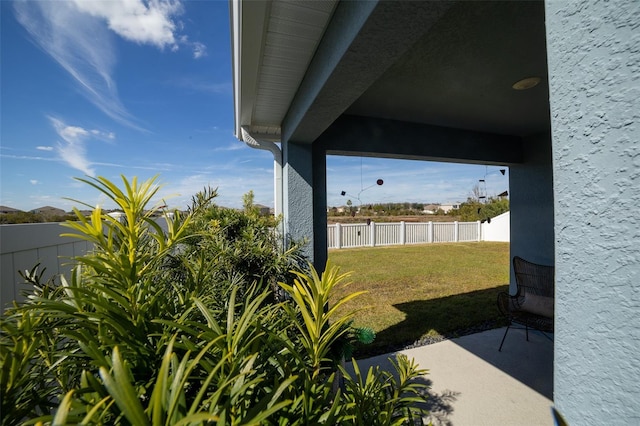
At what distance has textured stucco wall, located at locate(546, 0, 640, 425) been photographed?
511 millimetres

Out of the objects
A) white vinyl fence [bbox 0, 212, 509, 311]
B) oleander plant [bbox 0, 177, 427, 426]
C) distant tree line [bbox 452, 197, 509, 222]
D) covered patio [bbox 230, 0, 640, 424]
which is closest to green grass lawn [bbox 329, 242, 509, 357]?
white vinyl fence [bbox 0, 212, 509, 311]

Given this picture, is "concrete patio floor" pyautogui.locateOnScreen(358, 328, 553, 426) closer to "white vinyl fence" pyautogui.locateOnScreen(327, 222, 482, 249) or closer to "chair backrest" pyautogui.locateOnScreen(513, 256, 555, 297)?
"chair backrest" pyautogui.locateOnScreen(513, 256, 555, 297)

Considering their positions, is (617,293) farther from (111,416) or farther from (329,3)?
(329,3)

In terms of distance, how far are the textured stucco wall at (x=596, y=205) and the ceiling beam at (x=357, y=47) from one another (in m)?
0.63

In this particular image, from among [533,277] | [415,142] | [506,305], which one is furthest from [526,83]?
[533,277]

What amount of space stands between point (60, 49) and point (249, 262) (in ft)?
9.39

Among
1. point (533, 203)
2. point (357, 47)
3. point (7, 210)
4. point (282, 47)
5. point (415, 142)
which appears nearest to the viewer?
point (357, 47)

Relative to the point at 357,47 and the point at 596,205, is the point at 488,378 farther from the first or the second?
the point at 357,47

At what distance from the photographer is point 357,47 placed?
1.38 meters

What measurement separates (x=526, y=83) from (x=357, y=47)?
7.62ft

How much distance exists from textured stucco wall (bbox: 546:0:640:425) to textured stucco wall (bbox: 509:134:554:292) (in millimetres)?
4657

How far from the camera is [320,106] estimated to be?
6.97ft

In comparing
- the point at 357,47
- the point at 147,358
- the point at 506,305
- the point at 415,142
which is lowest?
the point at 506,305

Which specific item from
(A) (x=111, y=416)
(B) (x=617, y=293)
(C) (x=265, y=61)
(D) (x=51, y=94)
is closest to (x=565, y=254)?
(B) (x=617, y=293)
